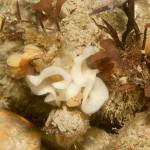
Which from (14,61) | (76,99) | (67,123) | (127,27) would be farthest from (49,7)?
(67,123)

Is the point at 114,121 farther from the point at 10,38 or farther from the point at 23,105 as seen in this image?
the point at 10,38

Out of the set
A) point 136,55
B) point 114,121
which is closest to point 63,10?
A: point 136,55

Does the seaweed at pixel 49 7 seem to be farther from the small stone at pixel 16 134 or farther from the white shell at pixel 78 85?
the small stone at pixel 16 134

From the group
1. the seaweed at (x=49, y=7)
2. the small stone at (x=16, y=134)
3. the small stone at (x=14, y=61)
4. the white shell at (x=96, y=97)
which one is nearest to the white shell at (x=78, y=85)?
the white shell at (x=96, y=97)

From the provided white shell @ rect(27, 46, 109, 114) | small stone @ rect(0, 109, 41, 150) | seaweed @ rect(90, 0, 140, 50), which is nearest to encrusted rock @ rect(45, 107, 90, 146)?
white shell @ rect(27, 46, 109, 114)

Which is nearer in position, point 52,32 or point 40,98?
point 52,32

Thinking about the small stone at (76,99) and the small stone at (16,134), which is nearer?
the small stone at (76,99)

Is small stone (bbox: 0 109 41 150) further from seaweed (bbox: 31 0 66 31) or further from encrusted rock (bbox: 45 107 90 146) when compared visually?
seaweed (bbox: 31 0 66 31)

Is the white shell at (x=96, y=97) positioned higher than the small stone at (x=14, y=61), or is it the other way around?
the small stone at (x=14, y=61)
